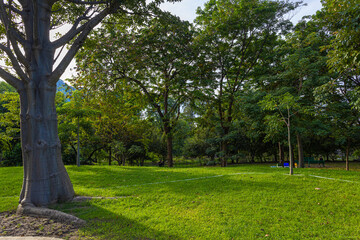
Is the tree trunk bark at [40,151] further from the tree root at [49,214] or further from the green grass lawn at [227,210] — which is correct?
the green grass lawn at [227,210]

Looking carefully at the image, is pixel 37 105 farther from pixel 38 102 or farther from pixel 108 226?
pixel 108 226

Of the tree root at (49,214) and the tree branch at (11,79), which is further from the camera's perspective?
the tree branch at (11,79)

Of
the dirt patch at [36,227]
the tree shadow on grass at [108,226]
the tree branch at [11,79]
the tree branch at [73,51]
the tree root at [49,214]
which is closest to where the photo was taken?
the tree shadow on grass at [108,226]

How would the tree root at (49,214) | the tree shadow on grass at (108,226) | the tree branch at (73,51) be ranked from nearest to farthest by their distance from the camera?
1. the tree shadow on grass at (108,226)
2. the tree root at (49,214)
3. the tree branch at (73,51)

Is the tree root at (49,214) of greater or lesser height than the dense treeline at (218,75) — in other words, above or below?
below

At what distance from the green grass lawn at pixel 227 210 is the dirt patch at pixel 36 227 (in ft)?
0.97

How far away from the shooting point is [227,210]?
463 cm

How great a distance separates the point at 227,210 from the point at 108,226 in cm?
258

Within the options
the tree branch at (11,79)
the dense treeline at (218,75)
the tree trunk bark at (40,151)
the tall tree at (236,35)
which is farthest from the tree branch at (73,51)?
the tall tree at (236,35)

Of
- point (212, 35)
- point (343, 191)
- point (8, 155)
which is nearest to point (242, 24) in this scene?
point (212, 35)

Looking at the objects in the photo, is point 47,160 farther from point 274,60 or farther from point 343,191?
point 274,60

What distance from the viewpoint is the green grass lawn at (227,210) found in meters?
3.64

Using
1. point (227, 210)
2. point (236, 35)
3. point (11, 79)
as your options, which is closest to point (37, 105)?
point (11, 79)

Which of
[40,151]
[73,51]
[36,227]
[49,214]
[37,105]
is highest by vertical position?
[73,51]
